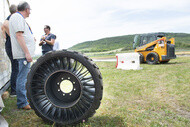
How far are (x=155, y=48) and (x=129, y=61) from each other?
4.52m

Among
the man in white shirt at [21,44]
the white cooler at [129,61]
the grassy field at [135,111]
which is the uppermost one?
the man in white shirt at [21,44]

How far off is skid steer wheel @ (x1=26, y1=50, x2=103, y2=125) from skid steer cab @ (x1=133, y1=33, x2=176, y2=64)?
11091 millimetres

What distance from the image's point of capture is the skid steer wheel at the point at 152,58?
12055mm

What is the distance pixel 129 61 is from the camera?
358 inches

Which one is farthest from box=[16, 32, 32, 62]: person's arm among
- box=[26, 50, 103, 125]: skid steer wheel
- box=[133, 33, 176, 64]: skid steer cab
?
box=[133, 33, 176, 64]: skid steer cab

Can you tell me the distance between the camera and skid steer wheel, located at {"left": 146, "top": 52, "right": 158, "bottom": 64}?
12.1m

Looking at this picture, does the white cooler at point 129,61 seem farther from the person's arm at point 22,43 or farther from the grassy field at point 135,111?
the person's arm at point 22,43

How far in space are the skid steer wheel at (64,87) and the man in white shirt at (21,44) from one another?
79cm

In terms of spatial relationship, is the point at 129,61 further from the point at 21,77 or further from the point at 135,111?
the point at 21,77

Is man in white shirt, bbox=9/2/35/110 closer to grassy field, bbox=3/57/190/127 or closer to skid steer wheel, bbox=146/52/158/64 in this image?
grassy field, bbox=3/57/190/127

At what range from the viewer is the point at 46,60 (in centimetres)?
218

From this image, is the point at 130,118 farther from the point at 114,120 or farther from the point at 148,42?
the point at 148,42

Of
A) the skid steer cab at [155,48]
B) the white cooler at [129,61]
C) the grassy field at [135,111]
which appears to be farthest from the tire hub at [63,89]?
the skid steer cab at [155,48]

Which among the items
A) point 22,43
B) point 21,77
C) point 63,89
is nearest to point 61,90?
point 63,89
